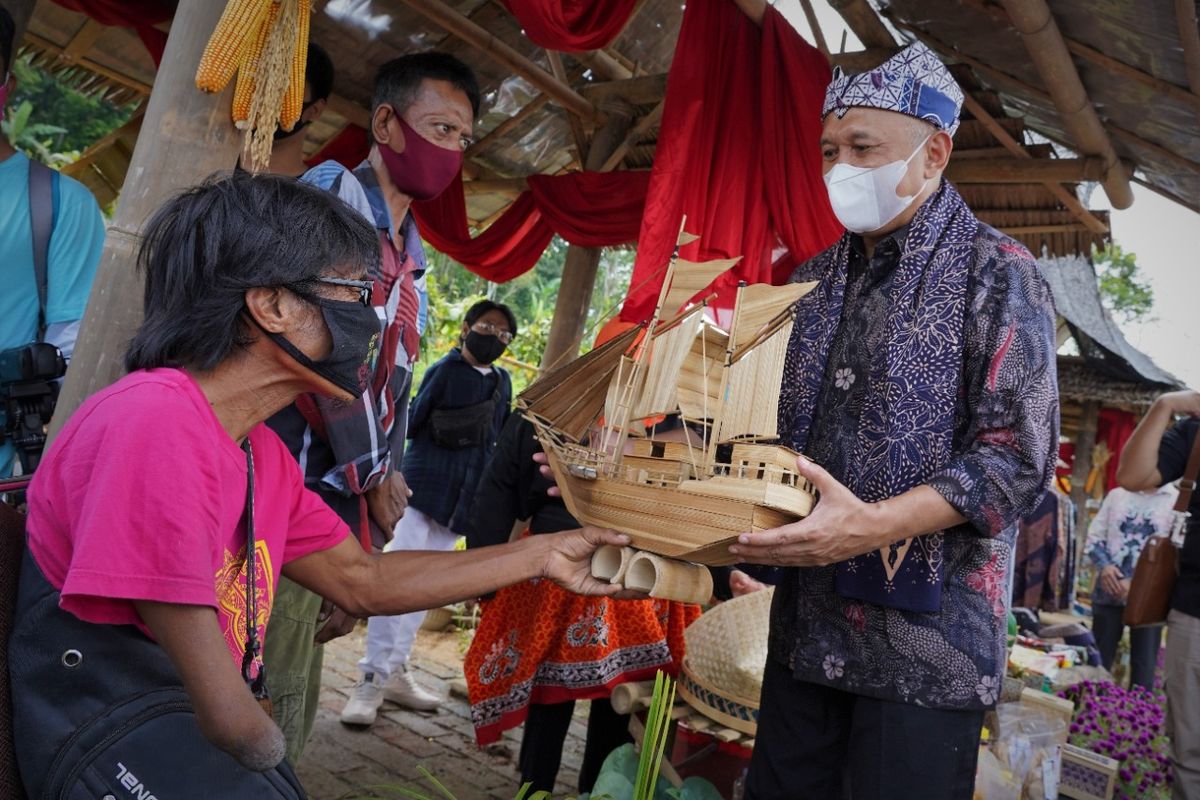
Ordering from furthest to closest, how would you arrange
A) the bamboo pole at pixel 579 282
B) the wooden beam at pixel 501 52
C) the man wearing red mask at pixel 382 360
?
the bamboo pole at pixel 579 282 → the wooden beam at pixel 501 52 → the man wearing red mask at pixel 382 360

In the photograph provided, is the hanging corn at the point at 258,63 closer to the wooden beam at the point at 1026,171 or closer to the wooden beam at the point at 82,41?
the wooden beam at the point at 82,41

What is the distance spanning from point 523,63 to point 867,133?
458cm

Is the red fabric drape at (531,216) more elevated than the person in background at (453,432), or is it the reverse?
the red fabric drape at (531,216)

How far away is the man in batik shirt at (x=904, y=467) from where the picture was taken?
197cm

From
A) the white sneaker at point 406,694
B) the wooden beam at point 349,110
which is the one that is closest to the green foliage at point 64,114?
the wooden beam at point 349,110

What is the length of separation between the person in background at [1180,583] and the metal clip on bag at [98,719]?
377 centimetres

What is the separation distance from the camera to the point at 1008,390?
201 centimetres

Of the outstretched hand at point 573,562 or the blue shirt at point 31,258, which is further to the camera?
the blue shirt at point 31,258

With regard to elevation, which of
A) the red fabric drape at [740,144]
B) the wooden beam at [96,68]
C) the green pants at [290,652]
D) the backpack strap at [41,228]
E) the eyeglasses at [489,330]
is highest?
the wooden beam at [96,68]

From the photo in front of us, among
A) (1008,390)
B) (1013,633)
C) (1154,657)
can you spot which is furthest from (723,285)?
(1154,657)

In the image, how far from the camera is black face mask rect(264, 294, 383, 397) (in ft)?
6.16

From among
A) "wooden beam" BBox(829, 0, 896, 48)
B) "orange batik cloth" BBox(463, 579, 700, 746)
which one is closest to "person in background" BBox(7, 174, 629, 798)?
"orange batik cloth" BBox(463, 579, 700, 746)

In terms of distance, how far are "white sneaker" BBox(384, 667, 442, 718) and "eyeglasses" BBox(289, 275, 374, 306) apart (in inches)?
167

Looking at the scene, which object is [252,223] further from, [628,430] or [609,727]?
[609,727]
